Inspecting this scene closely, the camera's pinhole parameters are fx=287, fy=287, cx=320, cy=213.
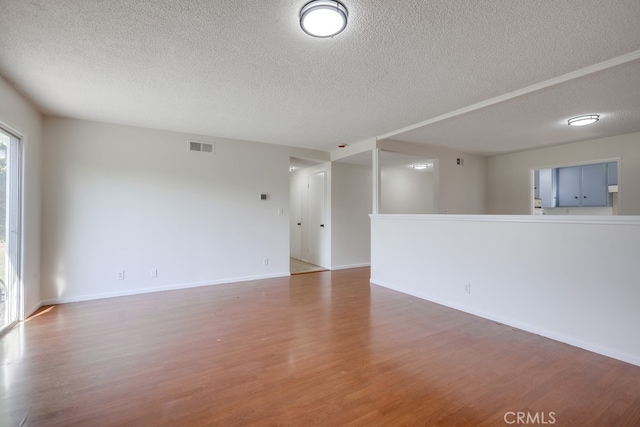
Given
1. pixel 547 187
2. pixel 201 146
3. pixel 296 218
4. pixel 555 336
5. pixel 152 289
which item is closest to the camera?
pixel 555 336

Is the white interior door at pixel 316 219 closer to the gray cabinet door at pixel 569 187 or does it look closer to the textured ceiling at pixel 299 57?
the textured ceiling at pixel 299 57

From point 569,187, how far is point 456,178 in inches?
124

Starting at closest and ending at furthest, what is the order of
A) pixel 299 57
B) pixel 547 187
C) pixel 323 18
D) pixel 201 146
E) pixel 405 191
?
pixel 323 18 → pixel 299 57 → pixel 201 146 → pixel 547 187 → pixel 405 191

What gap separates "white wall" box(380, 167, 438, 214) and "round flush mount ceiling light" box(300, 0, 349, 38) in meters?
5.00

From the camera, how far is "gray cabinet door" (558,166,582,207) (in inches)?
256

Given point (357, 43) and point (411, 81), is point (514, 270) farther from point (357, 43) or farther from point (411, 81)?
point (357, 43)

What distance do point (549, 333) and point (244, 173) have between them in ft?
15.1

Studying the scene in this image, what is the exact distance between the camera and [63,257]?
380cm

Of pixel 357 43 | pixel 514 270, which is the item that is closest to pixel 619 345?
pixel 514 270

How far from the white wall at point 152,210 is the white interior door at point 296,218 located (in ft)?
6.21

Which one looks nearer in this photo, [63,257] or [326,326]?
[326,326]

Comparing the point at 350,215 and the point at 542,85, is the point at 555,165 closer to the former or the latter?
the point at 542,85

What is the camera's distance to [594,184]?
6195 mm

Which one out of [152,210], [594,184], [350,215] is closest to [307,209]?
[350,215]
